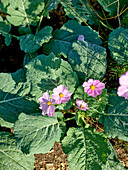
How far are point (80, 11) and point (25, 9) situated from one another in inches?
32.6

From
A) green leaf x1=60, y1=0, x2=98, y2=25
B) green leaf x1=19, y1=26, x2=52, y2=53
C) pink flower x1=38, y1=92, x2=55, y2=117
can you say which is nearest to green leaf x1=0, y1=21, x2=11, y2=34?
green leaf x1=19, y1=26, x2=52, y2=53

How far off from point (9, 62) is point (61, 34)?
0.99m

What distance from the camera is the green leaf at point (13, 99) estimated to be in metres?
2.41

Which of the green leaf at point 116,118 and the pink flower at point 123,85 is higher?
the pink flower at point 123,85

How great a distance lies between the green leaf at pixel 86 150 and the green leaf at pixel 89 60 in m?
0.74

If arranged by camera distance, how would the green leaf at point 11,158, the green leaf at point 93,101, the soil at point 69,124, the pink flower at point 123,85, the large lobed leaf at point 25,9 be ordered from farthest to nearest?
the large lobed leaf at point 25,9, the soil at point 69,124, the green leaf at point 93,101, the green leaf at point 11,158, the pink flower at point 123,85

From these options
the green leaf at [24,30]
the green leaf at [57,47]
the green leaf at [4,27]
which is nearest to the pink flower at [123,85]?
the green leaf at [57,47]

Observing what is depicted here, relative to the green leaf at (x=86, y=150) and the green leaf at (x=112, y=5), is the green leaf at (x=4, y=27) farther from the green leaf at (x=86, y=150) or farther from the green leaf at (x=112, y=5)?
the green leaf at (x=86, y=150)

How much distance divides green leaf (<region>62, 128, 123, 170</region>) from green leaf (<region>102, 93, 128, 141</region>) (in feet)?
0.51

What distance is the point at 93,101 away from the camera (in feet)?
7.79

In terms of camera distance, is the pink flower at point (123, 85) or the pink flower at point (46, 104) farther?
the pink flower at point (46, 104)

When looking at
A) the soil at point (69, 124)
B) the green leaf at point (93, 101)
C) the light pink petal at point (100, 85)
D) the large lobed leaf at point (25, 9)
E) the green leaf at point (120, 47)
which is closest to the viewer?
the light pink petal at point (100, 85)

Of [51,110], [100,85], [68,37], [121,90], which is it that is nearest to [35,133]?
[51,110]

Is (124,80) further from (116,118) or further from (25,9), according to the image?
(25,9)
